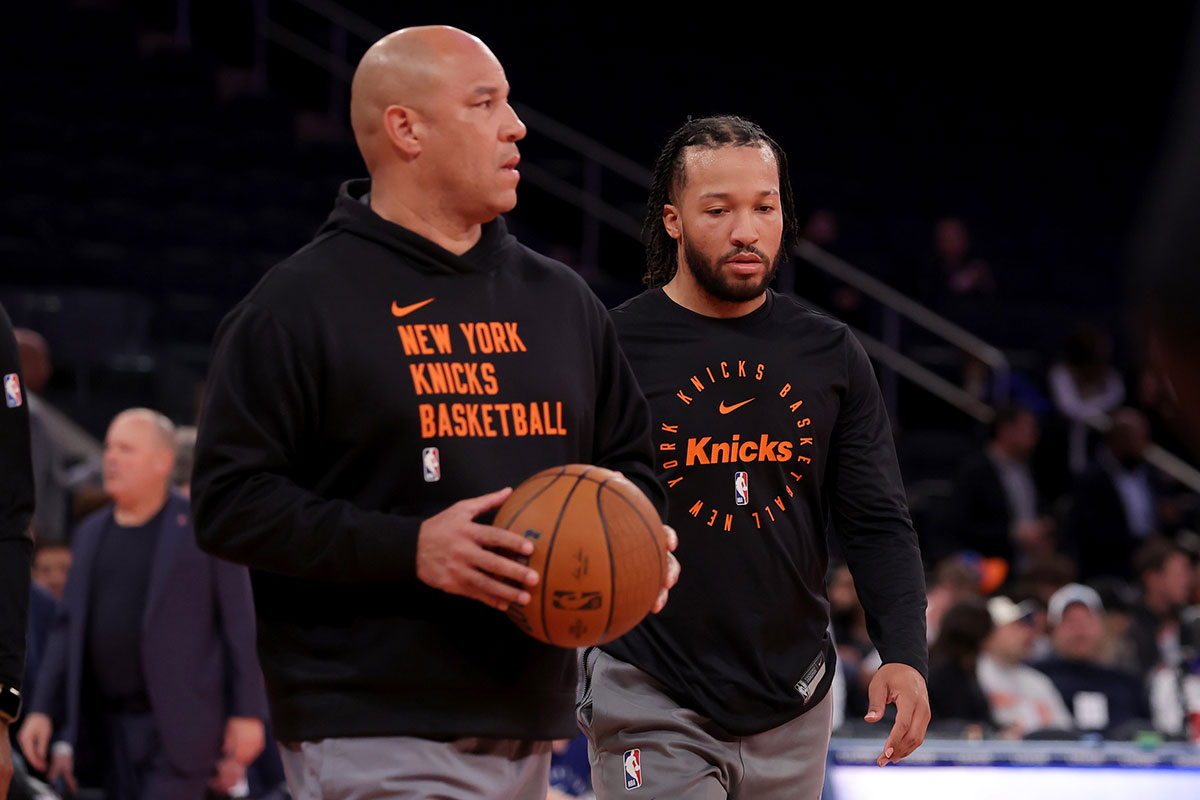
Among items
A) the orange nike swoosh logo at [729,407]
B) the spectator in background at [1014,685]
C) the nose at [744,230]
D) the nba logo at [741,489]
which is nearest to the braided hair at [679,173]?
the nose at [744,230]

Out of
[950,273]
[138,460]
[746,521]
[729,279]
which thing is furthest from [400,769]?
[950,273]

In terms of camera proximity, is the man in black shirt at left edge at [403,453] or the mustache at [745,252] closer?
the man in black shirt at left edge at [403,453]

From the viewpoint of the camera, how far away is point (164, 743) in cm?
619

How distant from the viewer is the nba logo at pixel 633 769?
11.1 ft

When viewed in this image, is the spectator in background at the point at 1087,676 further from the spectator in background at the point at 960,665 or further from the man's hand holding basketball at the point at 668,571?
the man's hand holding basketball at the point at 668,571

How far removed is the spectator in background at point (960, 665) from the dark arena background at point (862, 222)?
0.04m

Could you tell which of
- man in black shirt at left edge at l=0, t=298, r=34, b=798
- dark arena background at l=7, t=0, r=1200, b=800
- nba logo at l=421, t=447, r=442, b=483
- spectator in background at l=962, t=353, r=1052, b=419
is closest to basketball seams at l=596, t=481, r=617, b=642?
nba logo at l=421, t=447, r=442, b=483

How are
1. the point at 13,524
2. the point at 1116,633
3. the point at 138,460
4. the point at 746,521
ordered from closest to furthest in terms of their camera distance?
the point at 13,524 → the point at 746,521 → the point at 138,460 → the point at 1116,633

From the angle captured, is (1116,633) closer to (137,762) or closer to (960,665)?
(960,665)

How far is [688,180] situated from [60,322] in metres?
7.79

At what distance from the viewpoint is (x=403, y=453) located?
2658 mm

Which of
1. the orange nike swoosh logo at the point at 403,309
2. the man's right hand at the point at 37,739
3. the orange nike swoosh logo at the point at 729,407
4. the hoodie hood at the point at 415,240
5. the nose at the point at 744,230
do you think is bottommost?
the man's right hand at the point at 37,739

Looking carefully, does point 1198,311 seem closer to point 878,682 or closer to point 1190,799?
point 878,682

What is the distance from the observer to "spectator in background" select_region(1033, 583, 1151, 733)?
26.9 feet
